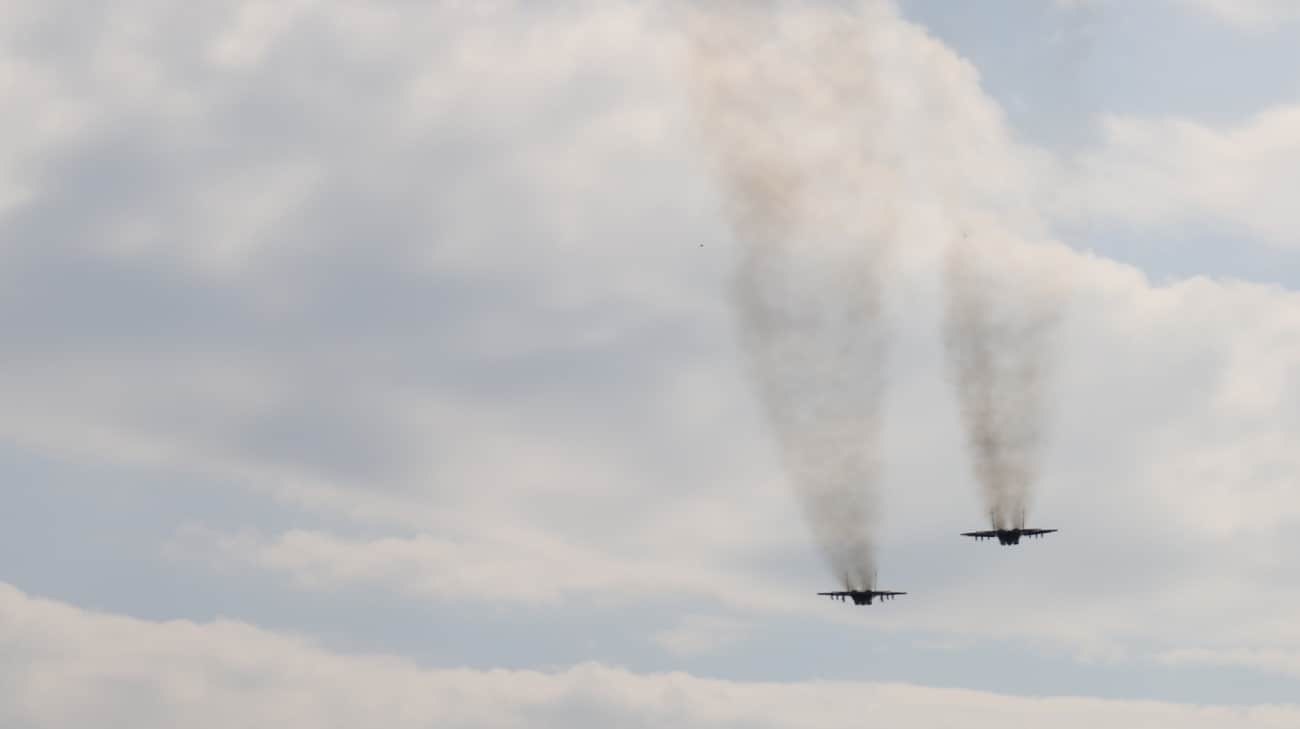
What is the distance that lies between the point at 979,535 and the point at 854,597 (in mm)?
10847

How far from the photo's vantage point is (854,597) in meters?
146

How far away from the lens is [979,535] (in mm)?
144125

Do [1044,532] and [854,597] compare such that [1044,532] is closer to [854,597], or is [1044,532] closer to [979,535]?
[979,535]

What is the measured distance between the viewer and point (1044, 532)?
142 m

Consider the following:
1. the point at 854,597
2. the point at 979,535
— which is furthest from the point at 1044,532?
the point at 854,597

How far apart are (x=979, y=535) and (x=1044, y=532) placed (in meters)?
5.00

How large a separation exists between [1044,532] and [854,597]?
15.5 meters
